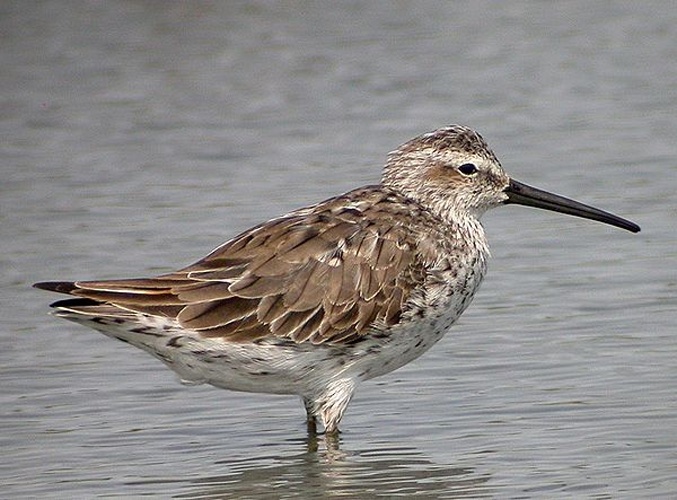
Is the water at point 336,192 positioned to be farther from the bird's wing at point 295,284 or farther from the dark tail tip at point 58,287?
the dark tail tip at point 58,287

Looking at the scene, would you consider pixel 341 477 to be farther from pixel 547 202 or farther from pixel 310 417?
pixel 547 202

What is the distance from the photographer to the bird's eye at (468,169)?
9922mm

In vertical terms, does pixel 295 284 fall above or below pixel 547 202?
below

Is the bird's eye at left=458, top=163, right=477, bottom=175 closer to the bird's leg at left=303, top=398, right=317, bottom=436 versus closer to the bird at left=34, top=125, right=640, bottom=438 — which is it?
the bird at left=34, top=125, right=640, bottom=438

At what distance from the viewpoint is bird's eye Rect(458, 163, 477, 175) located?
9.92 meters

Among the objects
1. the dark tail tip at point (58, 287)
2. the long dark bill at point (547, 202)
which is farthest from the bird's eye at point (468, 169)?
the dark tail tip at point (58, 287)

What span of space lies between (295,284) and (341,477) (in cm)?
118

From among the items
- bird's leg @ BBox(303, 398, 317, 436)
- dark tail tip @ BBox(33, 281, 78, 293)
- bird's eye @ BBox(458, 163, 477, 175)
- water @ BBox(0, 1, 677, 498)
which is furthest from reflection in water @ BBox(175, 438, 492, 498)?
bird's eye @ BBox(458, 163, 477, 175)

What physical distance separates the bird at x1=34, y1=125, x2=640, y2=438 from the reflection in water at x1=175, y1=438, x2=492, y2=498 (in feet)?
1.20

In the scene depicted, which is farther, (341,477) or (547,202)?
(547,202)

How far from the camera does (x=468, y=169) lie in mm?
9945

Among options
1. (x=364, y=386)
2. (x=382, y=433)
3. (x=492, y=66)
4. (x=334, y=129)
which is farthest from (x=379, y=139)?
(x=382, y=433)

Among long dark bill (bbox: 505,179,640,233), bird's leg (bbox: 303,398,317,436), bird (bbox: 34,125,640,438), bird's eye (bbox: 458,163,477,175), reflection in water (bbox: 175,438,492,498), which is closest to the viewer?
reflection in water (bbox: 175,438,492,498)

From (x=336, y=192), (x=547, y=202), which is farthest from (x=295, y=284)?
(x=336, y=192)
